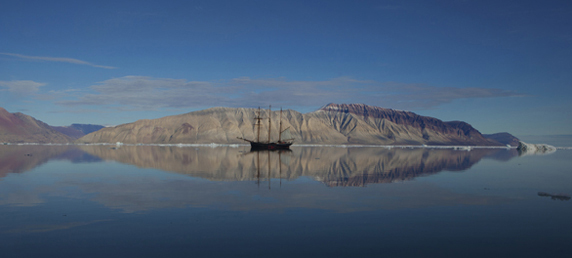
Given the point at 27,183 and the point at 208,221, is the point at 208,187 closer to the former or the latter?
the point at 208,221

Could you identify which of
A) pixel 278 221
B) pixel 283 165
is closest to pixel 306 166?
pixel 283 165

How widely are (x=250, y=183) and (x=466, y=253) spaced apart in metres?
16.3

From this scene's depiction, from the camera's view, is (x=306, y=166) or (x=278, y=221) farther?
(x=306, y=166)

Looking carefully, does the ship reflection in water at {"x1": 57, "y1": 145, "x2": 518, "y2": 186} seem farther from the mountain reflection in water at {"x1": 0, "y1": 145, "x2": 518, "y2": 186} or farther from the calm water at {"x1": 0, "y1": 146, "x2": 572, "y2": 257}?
the calm water at {"x1": 0, "y1": 146, "x2": 572, "y2": 257}

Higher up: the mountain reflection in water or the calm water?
the mountain reflection in water

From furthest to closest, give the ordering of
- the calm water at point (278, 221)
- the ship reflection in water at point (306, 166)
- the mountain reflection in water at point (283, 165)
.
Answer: the mountain reflection in water at point (283, 165) < the ship reflection in water at point (306, 166) < the calm water at point (278, 221)

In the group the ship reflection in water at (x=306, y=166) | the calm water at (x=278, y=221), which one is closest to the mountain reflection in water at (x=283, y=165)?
→ the ship reflection in water at (x=306, y=166)

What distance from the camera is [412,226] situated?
13.2m

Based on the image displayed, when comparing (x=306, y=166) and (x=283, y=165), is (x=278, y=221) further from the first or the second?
(x=283, y=165)

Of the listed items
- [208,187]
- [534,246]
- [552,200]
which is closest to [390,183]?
[552,200]

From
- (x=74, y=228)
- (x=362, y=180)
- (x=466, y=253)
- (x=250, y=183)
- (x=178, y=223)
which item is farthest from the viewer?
(x=362, y=180)

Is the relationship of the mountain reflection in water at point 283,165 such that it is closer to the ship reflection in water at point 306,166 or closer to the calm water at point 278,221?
the ship reflection in water at point 306,166

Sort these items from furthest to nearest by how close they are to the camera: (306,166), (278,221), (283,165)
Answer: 1. (283,165)
2. (306,166)
3. (278,221)

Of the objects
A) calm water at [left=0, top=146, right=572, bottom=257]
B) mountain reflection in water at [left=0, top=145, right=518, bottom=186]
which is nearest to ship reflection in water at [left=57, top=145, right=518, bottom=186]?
A: mountain reflection in water at [left=0, top=145, right=518, bottom=186]
